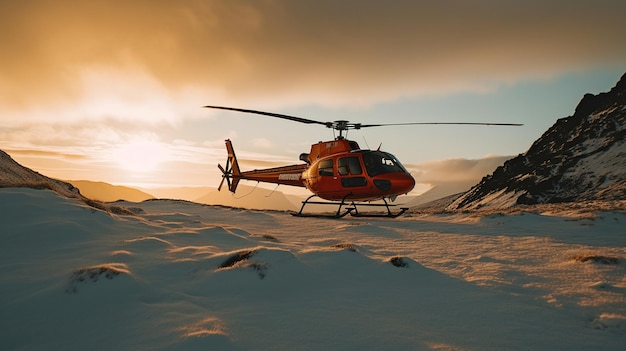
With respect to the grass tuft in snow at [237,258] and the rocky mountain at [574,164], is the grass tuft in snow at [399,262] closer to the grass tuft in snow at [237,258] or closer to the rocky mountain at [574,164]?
the grass tuft in snow at [237,258]

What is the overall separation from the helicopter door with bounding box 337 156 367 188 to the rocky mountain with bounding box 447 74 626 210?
20.8 meters

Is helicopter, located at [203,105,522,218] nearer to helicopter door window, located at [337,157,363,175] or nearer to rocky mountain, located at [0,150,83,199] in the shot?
helicopter door window, located at [337,157,363,175]

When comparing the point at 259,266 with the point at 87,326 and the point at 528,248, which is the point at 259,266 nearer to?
the point at 87,326

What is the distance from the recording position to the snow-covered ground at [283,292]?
3809 millimetres

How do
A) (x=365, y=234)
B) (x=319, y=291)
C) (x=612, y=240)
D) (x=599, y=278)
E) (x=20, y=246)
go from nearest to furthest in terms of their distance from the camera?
(x=319, y=291)
(x=599, y=278)
(x=20, y=246)
(x=612, y=240)
(x=365, y=234)

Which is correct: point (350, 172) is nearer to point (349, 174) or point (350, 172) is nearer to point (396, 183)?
point (349, 174)

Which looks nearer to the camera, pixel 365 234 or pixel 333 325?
pixel 333 325

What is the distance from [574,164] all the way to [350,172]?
1792 inches

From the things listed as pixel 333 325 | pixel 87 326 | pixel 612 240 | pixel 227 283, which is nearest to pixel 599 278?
pixel 612 240

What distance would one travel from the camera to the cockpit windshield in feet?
47.0

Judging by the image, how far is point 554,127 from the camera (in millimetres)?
70125

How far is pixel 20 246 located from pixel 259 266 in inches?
179

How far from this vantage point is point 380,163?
14.5 metres

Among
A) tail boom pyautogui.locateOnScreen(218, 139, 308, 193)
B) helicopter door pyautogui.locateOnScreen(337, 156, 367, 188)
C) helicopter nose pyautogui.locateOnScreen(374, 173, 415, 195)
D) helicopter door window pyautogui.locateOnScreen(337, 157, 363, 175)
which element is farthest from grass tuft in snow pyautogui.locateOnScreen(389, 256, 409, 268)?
tail boom pyautogui.locateOnScreen(218, 139, 308, 193)
